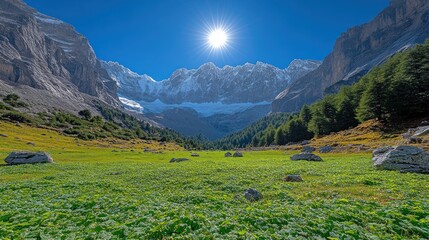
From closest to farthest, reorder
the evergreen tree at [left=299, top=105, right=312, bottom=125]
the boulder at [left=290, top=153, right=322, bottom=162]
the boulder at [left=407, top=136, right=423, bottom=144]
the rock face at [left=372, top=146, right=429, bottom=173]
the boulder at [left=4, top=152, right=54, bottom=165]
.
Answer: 1. the rock face at [left=372, top=146, right=429, bottom=173]
2. the boulder at [left=4, top=152, right=54, bottom=165]
3. the boulder at [left=290, top=153, right=322, bottom=162]
4. the boulder at [left=407, top=136, right=423, bottom=144]
5. the evergreen tree at [left=299, top=105, right=312, bottom=125]

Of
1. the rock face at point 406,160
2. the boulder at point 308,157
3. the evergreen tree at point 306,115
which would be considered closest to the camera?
the rock face at point 406,160

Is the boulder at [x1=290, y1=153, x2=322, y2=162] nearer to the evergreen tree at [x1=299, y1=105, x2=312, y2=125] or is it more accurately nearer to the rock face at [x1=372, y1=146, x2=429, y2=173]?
the rock face at [x1=372, y1=146, x2=429, y2=173]

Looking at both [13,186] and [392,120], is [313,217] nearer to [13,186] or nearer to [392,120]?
[13,186]

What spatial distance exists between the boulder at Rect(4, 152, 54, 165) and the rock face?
193 ft

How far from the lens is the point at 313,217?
1298 cm

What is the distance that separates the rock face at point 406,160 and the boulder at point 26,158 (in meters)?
58.8

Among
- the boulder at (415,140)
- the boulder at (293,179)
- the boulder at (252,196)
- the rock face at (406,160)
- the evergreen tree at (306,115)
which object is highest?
the evergreen tree at (306,115)

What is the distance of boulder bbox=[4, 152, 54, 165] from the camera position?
1999 inches

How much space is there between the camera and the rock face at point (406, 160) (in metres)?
30.5

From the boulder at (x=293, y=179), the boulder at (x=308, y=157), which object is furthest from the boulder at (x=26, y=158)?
the boulder at (x=308, y=157)

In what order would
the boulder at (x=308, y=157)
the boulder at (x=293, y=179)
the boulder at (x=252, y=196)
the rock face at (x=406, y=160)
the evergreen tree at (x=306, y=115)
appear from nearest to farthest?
the boulder at (x=252, y=196)
the boulder at (x=293, y=179)
the rock face at (x=406, y=160)
the boulder at (x=308, y=157)
the evergreen tree at (x=306, y=115)

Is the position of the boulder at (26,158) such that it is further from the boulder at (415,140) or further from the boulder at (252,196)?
the boulder at (415,140)

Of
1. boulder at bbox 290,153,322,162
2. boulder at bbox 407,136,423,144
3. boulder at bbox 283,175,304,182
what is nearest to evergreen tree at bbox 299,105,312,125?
boulder at bbox 407,136,423,144

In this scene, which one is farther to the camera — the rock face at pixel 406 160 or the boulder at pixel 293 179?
the rock face at pixel 406 160
